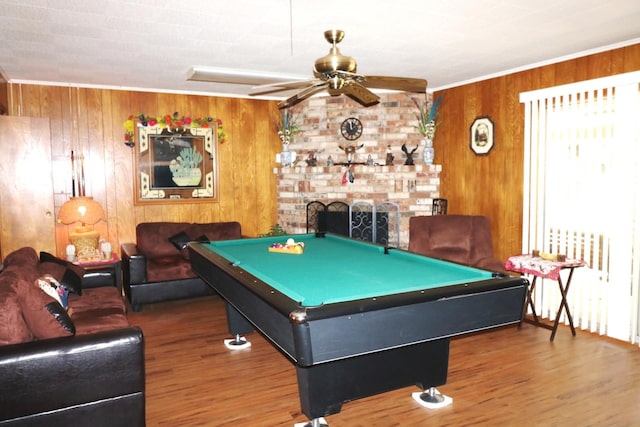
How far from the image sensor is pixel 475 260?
16.0ft

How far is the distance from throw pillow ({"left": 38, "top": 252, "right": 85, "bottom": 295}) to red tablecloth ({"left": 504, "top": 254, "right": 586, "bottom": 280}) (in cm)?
384

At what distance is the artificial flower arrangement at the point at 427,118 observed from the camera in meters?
6.32

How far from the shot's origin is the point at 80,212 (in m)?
5.21

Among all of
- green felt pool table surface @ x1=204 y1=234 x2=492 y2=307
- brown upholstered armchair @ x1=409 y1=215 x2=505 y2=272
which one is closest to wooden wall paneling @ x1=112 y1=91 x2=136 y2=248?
green felt pool table surface @ x1=204 y1=234 x2=492 y2=307

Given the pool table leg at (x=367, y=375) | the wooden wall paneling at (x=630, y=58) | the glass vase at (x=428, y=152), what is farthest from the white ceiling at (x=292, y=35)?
the pool table leg at (x=367, y=375)

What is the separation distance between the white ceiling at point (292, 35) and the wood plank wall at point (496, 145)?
0.55ft

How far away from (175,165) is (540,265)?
4.65 m

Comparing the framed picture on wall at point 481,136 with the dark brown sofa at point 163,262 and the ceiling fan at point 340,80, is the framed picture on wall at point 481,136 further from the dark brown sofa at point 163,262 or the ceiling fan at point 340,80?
the dark brown sofa at point 163,262

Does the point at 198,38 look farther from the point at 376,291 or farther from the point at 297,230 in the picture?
the point at 297,230

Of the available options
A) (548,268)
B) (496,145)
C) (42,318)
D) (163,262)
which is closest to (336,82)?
(42,318)

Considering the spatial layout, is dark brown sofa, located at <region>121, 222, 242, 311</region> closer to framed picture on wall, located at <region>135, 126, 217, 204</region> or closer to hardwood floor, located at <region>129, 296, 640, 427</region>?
framed picture on wall, located at <region>135, 126, 217, 204</region>

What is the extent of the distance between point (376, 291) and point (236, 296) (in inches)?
35.2

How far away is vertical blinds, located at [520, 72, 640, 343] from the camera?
4.21 meters

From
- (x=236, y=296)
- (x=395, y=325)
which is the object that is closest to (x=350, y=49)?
(x=236, y=296)
